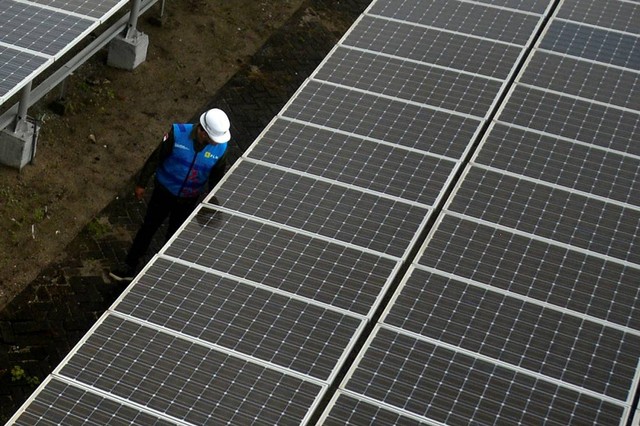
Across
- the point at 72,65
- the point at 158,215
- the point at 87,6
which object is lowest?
the point at 72,65

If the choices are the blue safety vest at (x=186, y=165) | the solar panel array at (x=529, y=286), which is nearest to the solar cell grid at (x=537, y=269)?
the solar panel array at (x=529, y=286)

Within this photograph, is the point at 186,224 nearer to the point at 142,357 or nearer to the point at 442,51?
the point at 142,357

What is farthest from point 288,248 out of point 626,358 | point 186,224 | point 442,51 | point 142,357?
point 442,51

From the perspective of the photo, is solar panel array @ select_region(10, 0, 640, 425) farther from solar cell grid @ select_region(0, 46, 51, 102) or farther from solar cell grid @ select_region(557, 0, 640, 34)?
solar cell grid @ select_region(0, 46, 51, 102)

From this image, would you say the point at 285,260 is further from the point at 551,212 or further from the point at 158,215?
the point at 158,215

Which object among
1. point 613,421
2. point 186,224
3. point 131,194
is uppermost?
point 613,421

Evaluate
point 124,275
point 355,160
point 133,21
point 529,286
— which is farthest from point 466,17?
point 124,275
